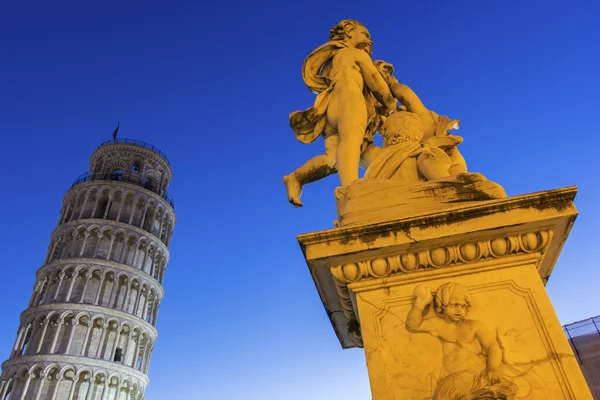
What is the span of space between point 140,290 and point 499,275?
34.3 m

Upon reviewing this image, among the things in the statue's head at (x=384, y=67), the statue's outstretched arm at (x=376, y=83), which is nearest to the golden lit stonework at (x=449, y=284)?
the statue's outstretched arm at (x=376, y=83)

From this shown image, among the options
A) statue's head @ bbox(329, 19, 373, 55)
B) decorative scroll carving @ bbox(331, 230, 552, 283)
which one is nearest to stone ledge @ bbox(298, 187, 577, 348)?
decorative scroll carving @ bbox(331, 230, 552, 283)

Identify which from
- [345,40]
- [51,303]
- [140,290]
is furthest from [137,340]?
[345,40]

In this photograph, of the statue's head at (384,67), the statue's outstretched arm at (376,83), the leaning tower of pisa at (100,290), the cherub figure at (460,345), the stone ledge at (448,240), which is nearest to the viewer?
the cherub figure at (460,345)

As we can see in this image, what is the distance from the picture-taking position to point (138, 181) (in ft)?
123

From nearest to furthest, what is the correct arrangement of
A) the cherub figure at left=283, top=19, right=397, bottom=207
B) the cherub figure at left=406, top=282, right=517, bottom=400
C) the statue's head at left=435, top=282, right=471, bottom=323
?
the cherub figure at left=406, top=282, right=517, bottom=400, the statue's head at left=435, top=282, right=471, bottom=323, the cherub figure at left=283, top=19, right=397, bottom=207

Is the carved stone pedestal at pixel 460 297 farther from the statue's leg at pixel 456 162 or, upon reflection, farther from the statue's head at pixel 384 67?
the statue's head at pixel 384 67

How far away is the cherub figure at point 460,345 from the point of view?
147cm

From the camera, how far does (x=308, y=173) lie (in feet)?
9.93

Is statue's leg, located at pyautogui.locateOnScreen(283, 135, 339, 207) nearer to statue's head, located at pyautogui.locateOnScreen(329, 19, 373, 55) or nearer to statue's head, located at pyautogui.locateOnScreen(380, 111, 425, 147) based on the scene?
statue's head, located at pyautogui.locateOnScreen(380, 111, 425, 147)

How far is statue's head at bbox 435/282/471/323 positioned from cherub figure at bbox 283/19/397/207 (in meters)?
1.12

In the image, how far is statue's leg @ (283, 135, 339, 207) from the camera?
118 inches

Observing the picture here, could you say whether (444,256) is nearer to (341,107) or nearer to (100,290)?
(341,107)

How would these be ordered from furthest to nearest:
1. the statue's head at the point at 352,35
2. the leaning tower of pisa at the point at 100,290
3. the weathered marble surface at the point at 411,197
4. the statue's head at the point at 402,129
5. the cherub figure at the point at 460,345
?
1. the leaning tower of pisa at the point at 100,290
2. the statue's head at the point at 352,35
3. the statue's head at the point at 402,129
4. the weathered marble surface at the point at 411,197
5. the cherub figure at the point at 460,345
